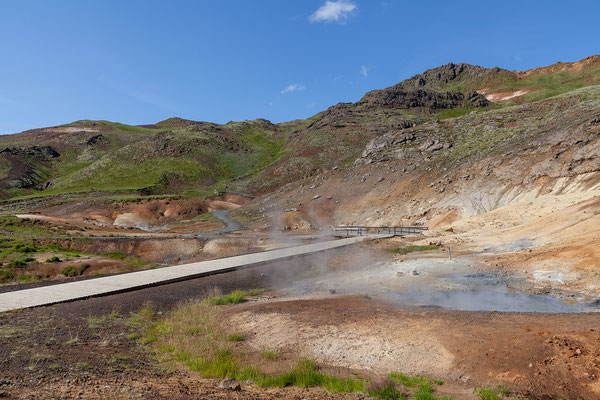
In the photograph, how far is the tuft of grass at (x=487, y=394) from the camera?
6152 mm

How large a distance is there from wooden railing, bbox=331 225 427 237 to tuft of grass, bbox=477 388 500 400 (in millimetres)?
25579

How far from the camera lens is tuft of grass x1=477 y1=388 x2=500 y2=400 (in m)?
6.15

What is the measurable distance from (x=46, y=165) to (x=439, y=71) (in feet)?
513

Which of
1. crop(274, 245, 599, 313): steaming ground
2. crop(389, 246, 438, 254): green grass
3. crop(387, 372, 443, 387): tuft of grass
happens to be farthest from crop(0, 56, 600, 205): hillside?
crop(387, 372, 443, 387): tuft of grass

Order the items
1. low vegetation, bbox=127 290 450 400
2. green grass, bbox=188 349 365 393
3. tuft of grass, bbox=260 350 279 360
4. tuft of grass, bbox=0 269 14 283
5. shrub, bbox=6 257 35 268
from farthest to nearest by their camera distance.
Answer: shrub, bbox=6 257 35 268, tuft of grass, bbox=0 269 14 283, tuft of grass, bbox=260 350 279 360, green grass, bbox=188 349 365 393, low vegetation, bbox=127 290 450 400

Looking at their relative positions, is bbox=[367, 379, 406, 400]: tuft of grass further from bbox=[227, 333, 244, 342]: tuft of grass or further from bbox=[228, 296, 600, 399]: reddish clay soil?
bbox=[227, 333, 244, 342]: tuft of grass

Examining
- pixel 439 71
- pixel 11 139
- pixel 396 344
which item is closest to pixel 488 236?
pixel 396 344

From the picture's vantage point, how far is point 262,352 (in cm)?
912

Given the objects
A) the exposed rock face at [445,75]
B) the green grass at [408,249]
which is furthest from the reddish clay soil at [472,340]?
the exposed rock face at [445,75]

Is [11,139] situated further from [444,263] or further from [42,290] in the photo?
[444,263]

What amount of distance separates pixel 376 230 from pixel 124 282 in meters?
26.1

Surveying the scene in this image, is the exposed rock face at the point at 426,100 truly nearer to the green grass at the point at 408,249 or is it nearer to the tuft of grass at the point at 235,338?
the green grass at the point at 408,249

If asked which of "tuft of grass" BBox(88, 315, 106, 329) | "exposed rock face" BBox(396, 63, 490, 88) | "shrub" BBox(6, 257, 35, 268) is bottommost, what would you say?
"tuft of grass" BBox(88, 315, 106, 329)

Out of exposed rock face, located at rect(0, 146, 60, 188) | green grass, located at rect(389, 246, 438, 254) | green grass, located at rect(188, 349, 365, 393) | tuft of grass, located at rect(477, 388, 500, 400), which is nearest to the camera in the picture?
tuft of grass, located at rect(477, 388, 500, 400)
